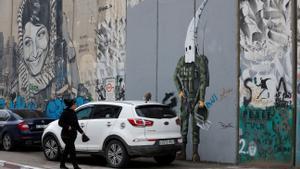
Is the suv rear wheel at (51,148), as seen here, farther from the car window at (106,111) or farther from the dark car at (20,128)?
the dark car at (20,128)

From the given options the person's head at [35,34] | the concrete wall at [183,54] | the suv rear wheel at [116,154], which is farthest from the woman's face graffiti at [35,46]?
the suv rear wheel at [116,154]

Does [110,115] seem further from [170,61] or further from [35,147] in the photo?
[35,147]

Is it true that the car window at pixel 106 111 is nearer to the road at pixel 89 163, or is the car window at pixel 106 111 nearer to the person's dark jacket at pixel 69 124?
the person's dark jacket at pixel 69 124

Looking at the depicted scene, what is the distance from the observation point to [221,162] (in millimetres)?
14328

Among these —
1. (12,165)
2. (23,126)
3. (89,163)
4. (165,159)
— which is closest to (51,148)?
(89,163)

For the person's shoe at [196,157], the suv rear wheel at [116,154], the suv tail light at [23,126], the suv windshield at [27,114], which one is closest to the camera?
the suv rear wheel at [116,154]

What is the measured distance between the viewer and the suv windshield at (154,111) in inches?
512

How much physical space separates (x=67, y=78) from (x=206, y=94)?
8109mm

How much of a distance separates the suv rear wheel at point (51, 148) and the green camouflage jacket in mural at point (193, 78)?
4.03 metres

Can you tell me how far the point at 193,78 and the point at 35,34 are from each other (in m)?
10.4

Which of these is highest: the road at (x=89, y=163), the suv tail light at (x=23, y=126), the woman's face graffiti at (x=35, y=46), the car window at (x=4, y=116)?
the woman's face graffiti at (x=35, y=46)

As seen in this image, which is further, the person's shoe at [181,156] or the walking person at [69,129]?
→ the person's shoe at [181,156]

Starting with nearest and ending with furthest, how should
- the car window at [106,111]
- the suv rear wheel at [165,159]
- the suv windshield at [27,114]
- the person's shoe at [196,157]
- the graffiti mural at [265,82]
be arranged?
1. the graffiti mural at [265,82]
2. the car window at [106,111]
3. the suv rear wheel at [165,159]
4. the person's shoe at [196,157]
5. the suv windshield at [27,114]

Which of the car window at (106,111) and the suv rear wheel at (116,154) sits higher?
the car window at (106,111)
